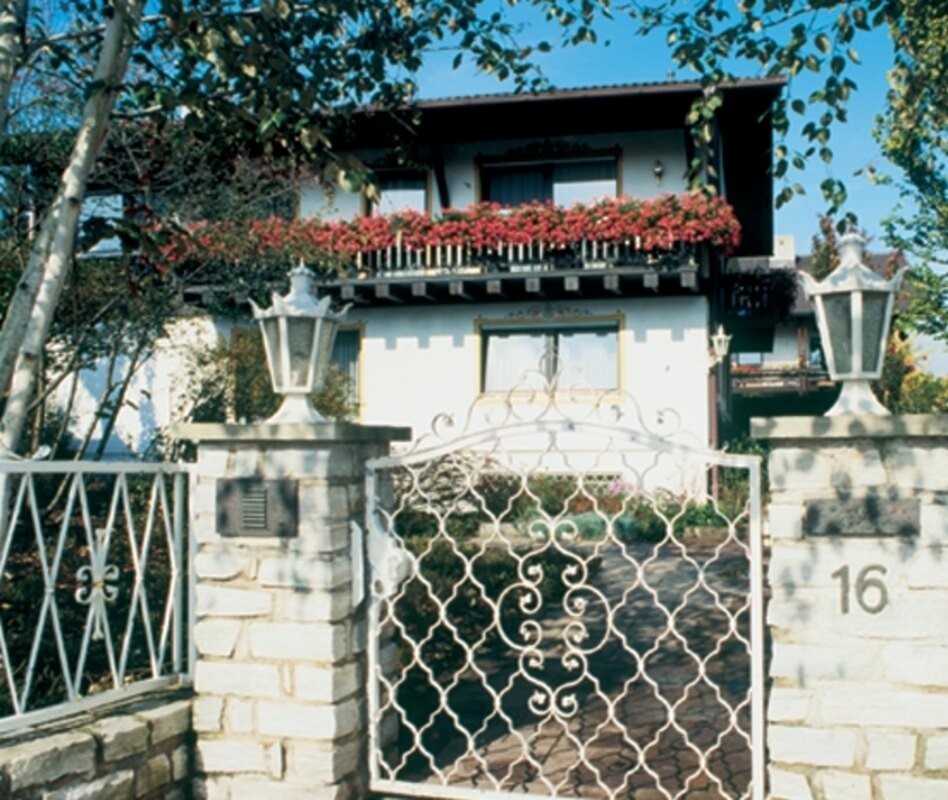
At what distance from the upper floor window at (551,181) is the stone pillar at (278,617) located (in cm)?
1229

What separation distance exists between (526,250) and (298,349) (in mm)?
11474

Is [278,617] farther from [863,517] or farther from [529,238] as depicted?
[529,238]

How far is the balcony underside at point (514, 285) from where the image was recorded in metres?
14.4

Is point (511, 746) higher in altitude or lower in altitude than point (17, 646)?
lower

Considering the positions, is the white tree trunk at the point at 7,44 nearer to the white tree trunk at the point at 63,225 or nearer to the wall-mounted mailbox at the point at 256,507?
the white tree trunk at the point at 63,225

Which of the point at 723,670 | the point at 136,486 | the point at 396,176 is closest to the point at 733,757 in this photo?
the point at 723,670

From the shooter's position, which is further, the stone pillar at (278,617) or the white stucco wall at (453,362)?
the white stucco wall at (453,362)

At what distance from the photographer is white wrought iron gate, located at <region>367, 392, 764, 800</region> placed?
3930mm

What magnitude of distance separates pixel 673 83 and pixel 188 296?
7550mm

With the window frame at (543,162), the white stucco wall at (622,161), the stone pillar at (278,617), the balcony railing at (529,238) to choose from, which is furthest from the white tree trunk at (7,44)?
the window frame at (543,162)

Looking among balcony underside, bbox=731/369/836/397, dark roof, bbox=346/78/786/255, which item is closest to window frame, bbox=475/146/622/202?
dark roof, bbox=346/78/786/255

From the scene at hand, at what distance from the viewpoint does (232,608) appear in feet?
13.8

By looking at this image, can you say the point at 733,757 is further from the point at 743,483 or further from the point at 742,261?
the point at 742,261

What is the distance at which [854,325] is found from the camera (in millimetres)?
3605
